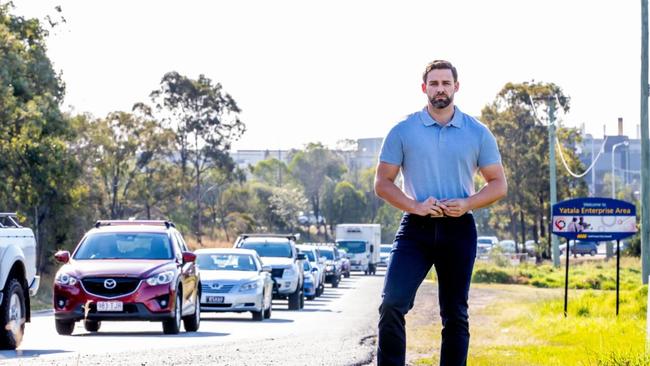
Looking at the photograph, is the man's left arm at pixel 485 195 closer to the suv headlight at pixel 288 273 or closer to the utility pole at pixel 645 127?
the utility pole at pixel 645 127

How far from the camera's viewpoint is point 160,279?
66.8 feet

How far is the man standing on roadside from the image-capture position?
8.98 meters

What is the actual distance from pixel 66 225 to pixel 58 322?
30121 millimetres

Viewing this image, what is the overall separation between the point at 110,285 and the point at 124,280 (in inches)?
7.9

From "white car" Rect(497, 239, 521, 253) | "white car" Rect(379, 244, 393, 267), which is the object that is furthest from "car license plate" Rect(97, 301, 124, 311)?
→ "white car" Rect(379, 244, 393, 267)

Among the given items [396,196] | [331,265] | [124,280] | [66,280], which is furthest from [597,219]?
[331,265]

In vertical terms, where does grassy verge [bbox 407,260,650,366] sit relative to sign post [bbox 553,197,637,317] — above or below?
below

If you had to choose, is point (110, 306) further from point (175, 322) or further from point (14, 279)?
point (14, 279)

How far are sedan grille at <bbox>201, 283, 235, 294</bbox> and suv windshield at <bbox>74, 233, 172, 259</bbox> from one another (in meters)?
6.00

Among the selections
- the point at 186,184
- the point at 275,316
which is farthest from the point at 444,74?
the point at 186,184

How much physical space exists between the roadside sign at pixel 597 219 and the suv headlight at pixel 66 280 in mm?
10323

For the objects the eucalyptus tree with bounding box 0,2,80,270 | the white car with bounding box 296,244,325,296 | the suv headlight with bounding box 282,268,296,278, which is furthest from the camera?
the white car with bounding box 296,244,325,296

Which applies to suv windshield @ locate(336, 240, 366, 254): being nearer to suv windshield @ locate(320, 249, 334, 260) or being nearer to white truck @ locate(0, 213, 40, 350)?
suv windshield @ locate(320, 249, 334, 260)

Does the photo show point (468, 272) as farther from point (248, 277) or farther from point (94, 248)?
point (248, 277)
